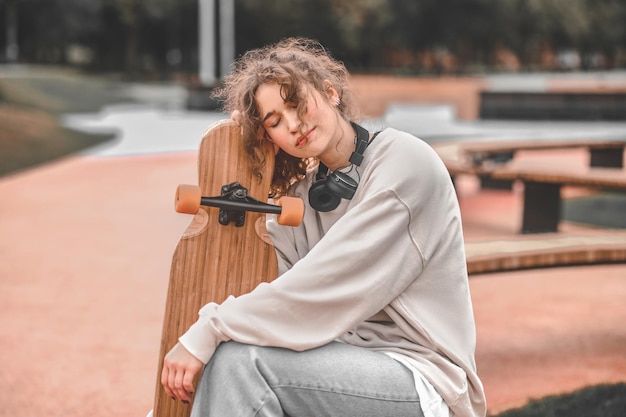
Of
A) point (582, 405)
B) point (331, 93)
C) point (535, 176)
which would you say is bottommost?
point (582, 405)

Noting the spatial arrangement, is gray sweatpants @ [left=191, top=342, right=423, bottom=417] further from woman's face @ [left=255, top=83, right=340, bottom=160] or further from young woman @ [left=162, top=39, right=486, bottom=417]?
woman's face @ [left=255, top=83, right=340, bottom=160]

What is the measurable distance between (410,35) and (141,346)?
45.4m

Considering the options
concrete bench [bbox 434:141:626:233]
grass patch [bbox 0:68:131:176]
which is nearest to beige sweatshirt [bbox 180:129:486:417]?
concrete bench [bbox 434:141:626:233]

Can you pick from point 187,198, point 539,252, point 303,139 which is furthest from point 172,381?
point 539,252

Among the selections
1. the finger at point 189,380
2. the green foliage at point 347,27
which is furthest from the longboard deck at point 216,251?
the green foliage at point 347,27

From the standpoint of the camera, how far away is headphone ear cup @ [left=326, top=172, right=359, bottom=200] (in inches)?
72.8

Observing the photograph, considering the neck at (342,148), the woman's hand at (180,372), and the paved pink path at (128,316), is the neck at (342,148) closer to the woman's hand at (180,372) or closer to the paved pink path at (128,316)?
the woman's hand at (180,372)

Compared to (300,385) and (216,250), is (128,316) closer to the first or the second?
(216,250)

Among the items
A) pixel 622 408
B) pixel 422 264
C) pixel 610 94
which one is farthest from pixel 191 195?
pixel 610 94

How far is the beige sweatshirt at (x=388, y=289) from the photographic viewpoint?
170cm

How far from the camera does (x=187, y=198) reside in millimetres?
1797

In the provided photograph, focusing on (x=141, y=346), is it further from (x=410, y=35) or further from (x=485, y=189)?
(x=410, y=35)

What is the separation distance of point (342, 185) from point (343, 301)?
276 millimetres

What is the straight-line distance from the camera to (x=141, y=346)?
403 centimetres
